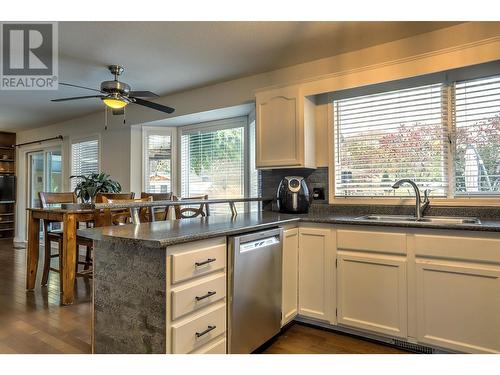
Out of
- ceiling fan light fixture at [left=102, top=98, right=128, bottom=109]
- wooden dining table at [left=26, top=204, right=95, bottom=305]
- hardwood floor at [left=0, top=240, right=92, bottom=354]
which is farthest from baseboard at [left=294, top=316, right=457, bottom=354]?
ceiling fan light fixture at [left=102, top=98, right=128, bottom=109]

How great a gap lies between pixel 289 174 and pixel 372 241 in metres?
1.20

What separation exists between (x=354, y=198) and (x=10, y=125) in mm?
6538

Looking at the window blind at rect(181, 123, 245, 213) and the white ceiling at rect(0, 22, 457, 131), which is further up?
the white ceiling at rect(0, 22, 457, 131)

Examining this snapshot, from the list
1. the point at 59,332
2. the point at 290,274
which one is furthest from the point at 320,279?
the point at 59,332

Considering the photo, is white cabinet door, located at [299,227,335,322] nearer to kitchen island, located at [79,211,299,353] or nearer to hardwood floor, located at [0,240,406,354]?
hardwood floor, located at [0,240,406,354]

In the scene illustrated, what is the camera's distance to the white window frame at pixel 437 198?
2297 mm

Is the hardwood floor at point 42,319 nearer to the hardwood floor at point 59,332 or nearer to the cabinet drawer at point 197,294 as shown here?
the hardwood floor at point 59,332

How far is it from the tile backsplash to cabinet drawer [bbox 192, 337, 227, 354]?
1.68 metres

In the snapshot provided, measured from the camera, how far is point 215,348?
5.43 feet

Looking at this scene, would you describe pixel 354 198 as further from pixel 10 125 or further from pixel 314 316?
pixel 10 125

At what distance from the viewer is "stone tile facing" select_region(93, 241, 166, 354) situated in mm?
1444

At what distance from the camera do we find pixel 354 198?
2812 mm

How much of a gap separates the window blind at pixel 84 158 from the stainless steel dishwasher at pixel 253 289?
409 centimetres
